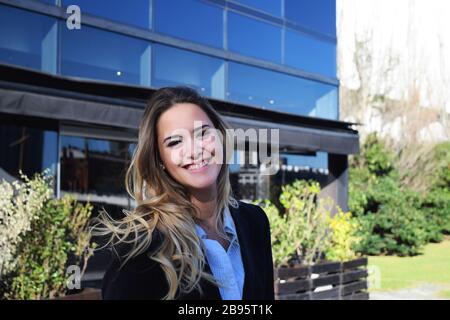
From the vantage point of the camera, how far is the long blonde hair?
94 cm

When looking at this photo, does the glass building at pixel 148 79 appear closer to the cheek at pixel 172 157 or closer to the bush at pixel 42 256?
the bush at pixel 42 256

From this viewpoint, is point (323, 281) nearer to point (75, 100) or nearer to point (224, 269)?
point (75, 100)

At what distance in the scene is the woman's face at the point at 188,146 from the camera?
1.04m

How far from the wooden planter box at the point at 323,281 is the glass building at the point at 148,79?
1.62 m

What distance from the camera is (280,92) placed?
22.9ft

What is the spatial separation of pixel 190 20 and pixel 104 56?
126 centimetres

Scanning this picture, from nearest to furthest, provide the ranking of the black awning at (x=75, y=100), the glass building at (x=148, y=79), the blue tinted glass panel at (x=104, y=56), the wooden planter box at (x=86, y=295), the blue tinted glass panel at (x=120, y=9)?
the wooden planter box at (x=86, y=295), the black awning at (x=75, y=100), the glass building at (x=148, y=79), the blue tinted glass panel at (x=104, y=56), the blue tinted glass panel at (x=120, y=9)

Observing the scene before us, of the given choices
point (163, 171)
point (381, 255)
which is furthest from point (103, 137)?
point (163, 171)

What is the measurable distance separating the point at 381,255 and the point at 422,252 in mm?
793

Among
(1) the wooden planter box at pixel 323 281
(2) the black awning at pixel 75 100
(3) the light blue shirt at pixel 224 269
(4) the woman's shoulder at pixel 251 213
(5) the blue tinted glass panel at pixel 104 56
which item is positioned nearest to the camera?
(3) the light blue shirt at pixel 224 269

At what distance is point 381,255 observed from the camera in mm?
8570

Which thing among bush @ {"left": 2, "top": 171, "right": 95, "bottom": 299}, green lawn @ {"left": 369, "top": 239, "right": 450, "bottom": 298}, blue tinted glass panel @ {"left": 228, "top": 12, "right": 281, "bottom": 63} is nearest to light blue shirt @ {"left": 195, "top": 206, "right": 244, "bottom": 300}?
bush @ {"left": 2, "top": 171, "right": 95, "bottom": 299}

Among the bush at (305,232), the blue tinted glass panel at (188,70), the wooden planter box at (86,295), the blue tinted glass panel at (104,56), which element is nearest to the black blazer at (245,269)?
the wooden planter box at (86,295)
